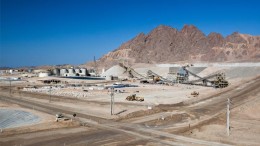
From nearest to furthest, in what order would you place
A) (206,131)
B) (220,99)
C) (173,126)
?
1. (206,131)
2. (173,126)
3. (220,99)

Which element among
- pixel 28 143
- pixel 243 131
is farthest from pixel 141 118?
pixel 28 143

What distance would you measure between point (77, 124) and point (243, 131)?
23823 mm

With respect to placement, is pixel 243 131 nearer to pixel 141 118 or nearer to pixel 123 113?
pixel 141 118

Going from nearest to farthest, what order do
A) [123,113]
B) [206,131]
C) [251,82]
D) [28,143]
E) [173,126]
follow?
[28,143] < [206,131] < [173,126] < [123,113] < [251,82]

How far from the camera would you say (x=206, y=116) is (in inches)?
2216

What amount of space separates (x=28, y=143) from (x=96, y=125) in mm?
12346

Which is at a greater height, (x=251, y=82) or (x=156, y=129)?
(x=251, y=82)

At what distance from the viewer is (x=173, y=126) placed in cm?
4700

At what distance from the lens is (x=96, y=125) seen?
47.7 m

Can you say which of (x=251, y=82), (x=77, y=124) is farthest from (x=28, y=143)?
(x=251, y=82)

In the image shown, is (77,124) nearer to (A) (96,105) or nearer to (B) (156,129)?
(B) (156,129)

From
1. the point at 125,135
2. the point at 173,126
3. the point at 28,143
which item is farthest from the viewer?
the point at 173,126

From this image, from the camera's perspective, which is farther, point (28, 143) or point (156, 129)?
point (156, 129)

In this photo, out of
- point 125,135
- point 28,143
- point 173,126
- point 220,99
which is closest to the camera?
point 28,143
